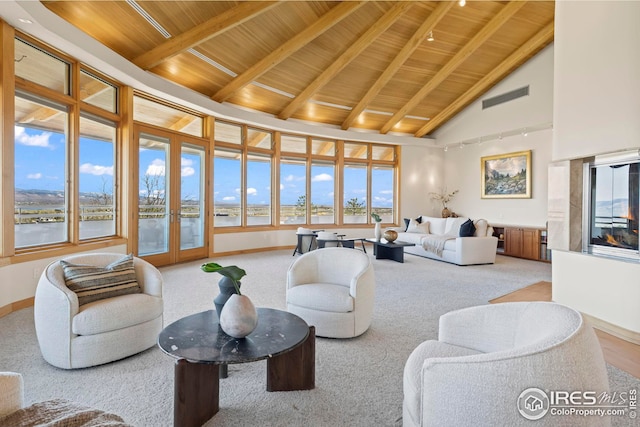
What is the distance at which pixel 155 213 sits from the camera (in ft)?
20.9

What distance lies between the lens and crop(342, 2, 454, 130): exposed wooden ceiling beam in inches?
250

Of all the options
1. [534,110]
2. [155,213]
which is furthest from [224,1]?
[534,110]

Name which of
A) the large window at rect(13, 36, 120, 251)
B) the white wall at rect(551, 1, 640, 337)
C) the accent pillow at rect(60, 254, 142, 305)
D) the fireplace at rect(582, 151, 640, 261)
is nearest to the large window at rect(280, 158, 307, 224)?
the large window at rect(13, 36, 120, 251)

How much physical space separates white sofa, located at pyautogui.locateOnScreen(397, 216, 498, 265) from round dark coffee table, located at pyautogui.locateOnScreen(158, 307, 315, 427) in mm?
5374

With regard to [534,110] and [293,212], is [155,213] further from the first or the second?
[534,110]

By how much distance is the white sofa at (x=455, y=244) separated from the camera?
22.3 feet

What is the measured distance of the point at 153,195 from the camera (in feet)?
20.8

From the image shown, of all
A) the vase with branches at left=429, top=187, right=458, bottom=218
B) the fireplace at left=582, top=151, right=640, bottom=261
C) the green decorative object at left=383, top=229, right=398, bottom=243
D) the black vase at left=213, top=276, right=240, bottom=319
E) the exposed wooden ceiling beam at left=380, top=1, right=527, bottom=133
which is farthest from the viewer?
the vase with branches at left=429, top=187, right=458, bottom=218

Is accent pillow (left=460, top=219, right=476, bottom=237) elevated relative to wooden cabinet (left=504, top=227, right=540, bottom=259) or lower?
elevated

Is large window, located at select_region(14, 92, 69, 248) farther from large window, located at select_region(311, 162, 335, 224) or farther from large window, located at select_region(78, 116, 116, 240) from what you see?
large window, located at select_region(311, 162, 335, 224)

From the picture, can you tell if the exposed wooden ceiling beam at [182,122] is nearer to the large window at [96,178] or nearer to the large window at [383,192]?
the large window at [96,178]

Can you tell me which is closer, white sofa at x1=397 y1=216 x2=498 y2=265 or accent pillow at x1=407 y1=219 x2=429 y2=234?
white sofa at x1=397 y1=216 x2=498 y2=265

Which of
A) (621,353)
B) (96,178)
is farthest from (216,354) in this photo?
(96,178)

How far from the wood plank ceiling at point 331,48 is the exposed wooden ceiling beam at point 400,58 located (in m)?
0.02
